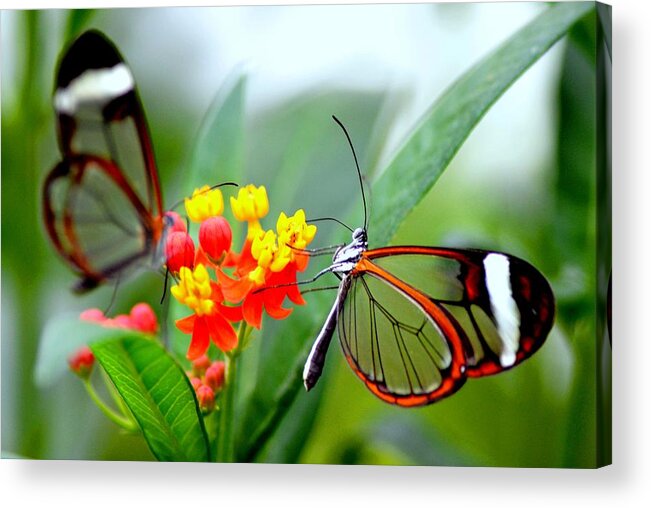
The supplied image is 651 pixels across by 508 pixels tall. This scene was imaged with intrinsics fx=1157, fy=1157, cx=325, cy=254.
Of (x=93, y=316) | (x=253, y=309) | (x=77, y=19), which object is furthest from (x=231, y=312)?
(x=77, y=19)

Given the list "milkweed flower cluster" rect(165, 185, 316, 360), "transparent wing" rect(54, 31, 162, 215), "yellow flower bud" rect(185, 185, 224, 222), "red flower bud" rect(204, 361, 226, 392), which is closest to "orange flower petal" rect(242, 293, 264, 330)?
"milkweed flower cluster" rect(165, 185, 316, 360)

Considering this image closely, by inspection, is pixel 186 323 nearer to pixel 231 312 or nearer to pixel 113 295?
pixel 231 312

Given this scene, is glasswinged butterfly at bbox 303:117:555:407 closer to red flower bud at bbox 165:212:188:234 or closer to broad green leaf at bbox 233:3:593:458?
broad green leaf at bbox 233:3:593:458

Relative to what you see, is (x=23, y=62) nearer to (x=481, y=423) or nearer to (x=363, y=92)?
(x=363, y=92)

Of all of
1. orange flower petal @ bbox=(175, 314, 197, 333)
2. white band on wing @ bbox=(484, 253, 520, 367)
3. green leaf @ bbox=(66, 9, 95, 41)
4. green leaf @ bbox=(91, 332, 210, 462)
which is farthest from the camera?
green leaf @ bbox=(66, 9, 95, 41)

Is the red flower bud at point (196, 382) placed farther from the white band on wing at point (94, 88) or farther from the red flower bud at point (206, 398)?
the white band on wing at point (94, 88)

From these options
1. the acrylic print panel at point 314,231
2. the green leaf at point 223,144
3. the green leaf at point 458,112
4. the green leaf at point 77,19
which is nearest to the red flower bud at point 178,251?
the acrylic print panel at point 314,231

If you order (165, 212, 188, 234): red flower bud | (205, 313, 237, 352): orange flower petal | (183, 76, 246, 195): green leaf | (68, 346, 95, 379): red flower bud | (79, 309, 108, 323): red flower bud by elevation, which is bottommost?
(68, 346, 95, 379): red flower bud
